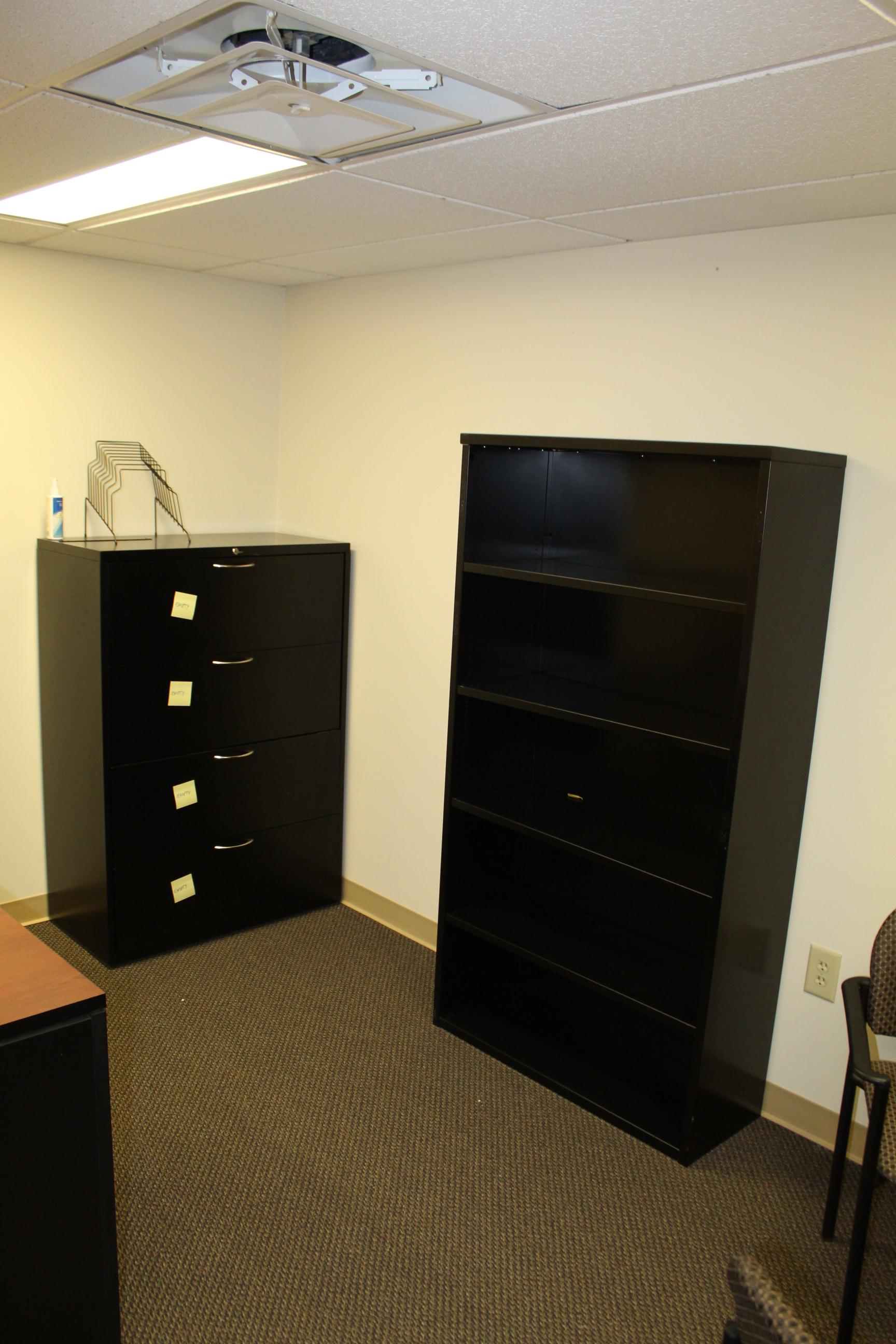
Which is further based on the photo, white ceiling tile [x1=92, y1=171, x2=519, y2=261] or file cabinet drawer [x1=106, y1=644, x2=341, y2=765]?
file cabinet drawer [x1=106, y1=644, x2=341, y2=765]

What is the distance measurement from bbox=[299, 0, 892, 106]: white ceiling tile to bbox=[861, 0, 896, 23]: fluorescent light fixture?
12mm

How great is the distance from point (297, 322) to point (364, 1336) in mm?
3168

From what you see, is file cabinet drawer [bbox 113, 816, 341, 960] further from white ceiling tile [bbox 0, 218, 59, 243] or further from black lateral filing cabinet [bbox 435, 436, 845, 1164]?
white ceiling tile [bbox 0, 218, 59, 243]

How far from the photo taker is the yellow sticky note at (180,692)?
319cm

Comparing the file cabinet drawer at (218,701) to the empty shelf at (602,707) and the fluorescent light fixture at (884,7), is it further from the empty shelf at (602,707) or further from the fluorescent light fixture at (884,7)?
the fluorescent light fixture at (884,7)

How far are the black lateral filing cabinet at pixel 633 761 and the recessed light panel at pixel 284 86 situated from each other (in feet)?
Result: 2.85

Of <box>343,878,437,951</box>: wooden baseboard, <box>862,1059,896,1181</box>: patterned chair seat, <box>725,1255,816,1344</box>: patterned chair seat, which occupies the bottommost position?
<box>343,878,437,951</box>: wooden baseboard

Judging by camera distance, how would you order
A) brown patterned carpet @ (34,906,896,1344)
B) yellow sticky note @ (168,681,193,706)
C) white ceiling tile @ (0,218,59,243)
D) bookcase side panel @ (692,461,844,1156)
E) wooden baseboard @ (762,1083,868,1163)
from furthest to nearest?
yellow sticky note @ (168,681,193,706)
white ceiling tile @ (0,218,59,243)
wooden baseboard @ (762,1083,868,1163)
bookcase side panel @ (692,461,844,1156)
brown patterned carpet @ (34,906,896,1344)

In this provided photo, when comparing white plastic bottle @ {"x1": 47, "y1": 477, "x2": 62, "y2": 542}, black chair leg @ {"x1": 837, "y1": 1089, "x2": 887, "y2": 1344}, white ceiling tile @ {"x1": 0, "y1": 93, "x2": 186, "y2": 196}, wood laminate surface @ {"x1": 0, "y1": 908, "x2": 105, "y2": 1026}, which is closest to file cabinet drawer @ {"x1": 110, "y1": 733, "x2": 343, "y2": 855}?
white plastic bottle @ {"x1": 47, "y1": 477, "x2": 62, "y2": 542}

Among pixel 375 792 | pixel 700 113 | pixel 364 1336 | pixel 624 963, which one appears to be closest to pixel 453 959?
pixel 624 963

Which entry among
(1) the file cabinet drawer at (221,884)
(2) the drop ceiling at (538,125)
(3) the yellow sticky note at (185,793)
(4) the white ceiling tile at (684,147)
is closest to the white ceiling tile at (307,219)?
(2) the drop ceiling at (538,125)

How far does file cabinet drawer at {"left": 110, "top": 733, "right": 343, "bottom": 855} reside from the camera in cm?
316

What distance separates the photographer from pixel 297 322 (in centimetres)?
376

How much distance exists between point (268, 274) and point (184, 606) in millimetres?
1205
